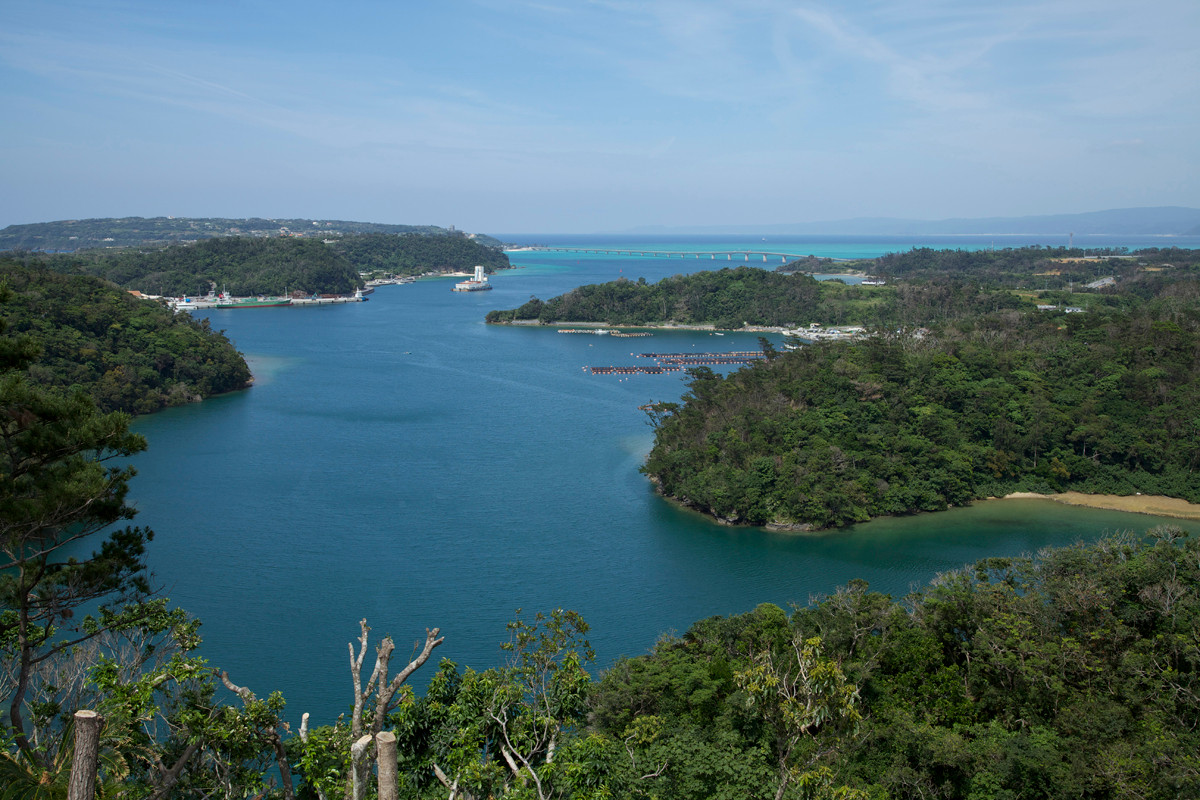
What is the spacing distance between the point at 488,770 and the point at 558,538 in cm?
1476

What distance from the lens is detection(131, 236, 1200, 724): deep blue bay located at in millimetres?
15938

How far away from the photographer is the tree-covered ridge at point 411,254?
4090 inches

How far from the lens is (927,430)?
24844 millimetres

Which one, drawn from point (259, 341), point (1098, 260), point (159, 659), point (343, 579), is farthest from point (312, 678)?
point (1098, 260)

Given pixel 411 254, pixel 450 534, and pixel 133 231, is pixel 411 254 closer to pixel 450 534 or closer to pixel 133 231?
pixel 133 231

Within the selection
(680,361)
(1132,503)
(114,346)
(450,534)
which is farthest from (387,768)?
(680,361)

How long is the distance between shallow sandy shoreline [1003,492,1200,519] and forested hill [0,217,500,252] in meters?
111

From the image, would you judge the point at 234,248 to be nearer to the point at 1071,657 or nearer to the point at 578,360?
the point at 578,360

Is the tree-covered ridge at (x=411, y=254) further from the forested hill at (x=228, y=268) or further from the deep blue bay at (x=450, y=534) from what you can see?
the deep blue bay at (x=450, y=534)

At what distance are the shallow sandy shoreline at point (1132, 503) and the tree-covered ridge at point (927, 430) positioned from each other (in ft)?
0.88

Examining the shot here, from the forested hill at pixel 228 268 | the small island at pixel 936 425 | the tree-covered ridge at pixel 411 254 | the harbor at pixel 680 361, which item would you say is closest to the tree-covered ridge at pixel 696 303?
the harbor at pixel 680 361

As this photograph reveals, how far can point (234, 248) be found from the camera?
8038 cm

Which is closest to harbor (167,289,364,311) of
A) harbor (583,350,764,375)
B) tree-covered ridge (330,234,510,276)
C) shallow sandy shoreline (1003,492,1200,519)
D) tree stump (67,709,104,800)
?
tree-covered ridge (330,234,510,276)

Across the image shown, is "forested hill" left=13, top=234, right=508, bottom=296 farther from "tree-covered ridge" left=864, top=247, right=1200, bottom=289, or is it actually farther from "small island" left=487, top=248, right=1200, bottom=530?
"tree-covered ridge" left=864, top=247, right=1200, bottom=289
